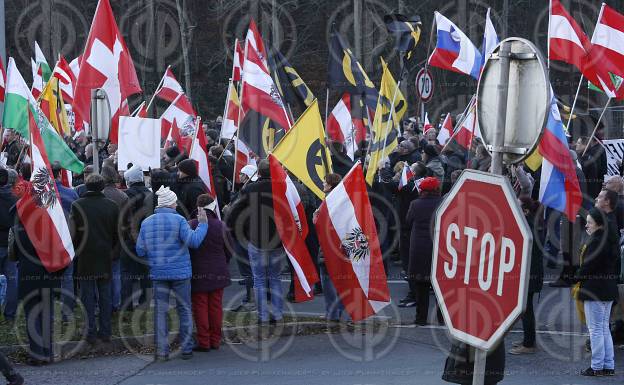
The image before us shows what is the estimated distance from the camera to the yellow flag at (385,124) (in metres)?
13.0

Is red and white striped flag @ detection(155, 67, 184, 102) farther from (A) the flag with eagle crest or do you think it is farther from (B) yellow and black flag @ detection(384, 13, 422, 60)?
(A) the flag with eagle crest

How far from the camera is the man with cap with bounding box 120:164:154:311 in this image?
37.8ft

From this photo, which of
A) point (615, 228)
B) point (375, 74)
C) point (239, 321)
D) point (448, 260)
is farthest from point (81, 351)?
point (375, 74)

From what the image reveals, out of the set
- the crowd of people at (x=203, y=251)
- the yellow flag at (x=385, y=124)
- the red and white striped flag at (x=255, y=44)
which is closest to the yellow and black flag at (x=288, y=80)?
the red and white striped flag at (x=255, y=44)

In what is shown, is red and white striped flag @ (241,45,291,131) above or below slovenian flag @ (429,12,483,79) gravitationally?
below

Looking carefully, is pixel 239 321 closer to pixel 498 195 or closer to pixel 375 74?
pixel 498 195

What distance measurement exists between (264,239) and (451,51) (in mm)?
6301

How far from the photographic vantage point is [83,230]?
10.1m

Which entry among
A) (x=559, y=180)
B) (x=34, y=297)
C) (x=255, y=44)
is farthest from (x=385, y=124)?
(x=34, y=297)

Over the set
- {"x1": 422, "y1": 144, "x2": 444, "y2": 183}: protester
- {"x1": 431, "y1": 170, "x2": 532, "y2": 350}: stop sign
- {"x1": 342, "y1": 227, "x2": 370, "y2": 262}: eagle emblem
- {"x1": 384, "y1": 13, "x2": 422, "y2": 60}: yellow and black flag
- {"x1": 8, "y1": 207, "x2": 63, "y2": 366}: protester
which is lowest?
{"x1": 8, "y1": 207, "x2": 63, "y2": 366}: protester

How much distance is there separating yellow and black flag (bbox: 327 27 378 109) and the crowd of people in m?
0.97

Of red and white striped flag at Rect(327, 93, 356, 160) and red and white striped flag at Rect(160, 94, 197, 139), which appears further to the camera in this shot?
red and white striped flag at Rect(160, 94, 197, 139)

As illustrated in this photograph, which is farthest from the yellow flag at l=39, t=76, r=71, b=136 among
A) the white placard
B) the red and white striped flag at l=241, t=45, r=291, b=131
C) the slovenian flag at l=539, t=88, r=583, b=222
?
the slovenian flag at l=539, t=88, r=583, b=222

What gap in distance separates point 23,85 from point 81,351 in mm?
5222
